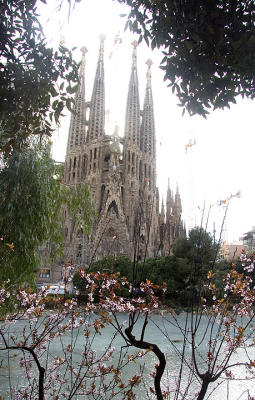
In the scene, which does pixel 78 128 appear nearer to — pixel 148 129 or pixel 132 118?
pixel 132 118

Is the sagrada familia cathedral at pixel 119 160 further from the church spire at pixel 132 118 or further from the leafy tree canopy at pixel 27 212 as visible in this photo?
the leafy tree canopy at pixel 27 212

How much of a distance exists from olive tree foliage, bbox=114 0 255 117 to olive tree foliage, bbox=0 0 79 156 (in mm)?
896

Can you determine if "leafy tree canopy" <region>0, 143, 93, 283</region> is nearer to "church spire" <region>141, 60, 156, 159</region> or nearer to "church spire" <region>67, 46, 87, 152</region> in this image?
"church spire" <region>67, 46, 87, 152</region>

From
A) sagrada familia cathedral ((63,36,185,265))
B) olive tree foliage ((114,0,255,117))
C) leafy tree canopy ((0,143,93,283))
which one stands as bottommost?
leafy tree canopy ((0,143,93,283))

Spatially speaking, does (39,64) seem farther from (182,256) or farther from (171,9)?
(182,256)

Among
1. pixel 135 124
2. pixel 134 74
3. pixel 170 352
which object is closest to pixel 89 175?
pixel 135 124

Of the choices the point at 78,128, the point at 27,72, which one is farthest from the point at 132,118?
the point at 27,72

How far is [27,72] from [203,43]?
1658 millimetres

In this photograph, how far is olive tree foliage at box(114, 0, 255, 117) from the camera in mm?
2670

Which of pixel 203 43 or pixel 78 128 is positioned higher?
pixel 78 128

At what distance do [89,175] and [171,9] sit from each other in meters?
36.7

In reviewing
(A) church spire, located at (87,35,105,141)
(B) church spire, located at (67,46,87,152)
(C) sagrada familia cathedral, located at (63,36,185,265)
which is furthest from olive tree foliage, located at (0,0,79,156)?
(B) church spire, located at (67,46,87,152)

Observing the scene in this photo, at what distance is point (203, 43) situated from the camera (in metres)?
2.73

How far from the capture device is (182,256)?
22.2m
